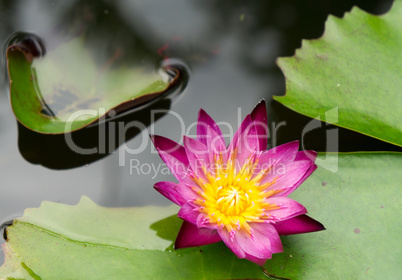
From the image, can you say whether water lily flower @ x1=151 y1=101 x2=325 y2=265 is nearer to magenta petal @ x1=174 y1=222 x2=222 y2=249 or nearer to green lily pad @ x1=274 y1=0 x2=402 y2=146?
magenta petal @ x1=174 y1=222 x2=222 y2=249

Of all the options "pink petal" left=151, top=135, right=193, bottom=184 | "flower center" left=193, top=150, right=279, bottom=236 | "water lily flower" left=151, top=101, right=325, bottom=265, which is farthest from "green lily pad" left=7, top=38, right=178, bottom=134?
"flower center" left=193, top=150, right=279, bottom=236

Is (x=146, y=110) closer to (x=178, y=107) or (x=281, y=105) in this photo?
(x=178, y=107)

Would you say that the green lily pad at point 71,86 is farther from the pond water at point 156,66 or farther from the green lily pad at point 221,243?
the green lily pad at point 221,243

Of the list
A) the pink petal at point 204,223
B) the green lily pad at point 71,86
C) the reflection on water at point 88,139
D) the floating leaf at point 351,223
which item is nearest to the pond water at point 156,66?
the reflection on water at point 88,139

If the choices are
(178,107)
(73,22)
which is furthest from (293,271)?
(73,22)

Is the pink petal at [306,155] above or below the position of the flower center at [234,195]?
above
